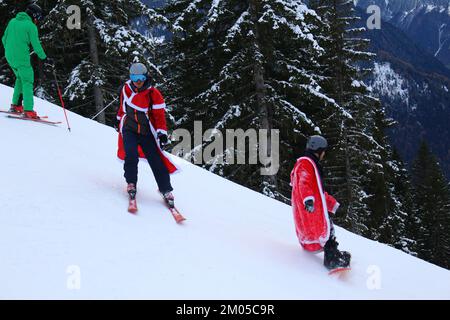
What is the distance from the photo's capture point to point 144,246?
190 inches

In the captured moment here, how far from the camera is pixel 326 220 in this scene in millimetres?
5707

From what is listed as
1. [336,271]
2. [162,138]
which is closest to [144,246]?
[162,138]

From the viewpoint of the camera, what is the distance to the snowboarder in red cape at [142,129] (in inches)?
233

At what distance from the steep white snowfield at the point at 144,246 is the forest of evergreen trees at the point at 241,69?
7053 mm

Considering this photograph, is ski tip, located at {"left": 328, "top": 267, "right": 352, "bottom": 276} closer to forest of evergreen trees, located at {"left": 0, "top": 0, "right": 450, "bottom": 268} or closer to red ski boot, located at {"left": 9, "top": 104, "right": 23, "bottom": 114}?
red ski boot, located at {"left": 9, "top": 104, "right": 23, "bottom": 114}

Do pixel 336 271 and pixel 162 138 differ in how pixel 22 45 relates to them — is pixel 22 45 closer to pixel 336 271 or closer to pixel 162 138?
pixel 162 138

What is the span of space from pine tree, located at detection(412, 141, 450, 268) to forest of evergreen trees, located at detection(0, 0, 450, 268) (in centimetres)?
2183

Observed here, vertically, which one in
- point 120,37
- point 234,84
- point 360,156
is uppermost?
point 120,37

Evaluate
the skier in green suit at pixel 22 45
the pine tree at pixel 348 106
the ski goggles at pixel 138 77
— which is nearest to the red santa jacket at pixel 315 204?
the ski goggles at pixel 138 77

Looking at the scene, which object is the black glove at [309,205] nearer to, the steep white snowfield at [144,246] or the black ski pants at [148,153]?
the steep white snowfield at [144,246]

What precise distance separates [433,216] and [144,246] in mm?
41004
